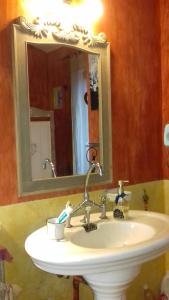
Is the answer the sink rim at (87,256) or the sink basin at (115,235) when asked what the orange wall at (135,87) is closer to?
the sink basin at (115,235)

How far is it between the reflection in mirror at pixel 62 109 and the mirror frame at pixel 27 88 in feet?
0.08

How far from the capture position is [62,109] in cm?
164

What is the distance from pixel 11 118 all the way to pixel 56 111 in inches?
9.5

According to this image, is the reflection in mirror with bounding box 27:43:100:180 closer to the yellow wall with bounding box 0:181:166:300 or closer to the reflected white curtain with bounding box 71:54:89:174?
the reflected white curtain with bounding box 71:54:89:174

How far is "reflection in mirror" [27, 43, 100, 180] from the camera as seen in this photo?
153cm

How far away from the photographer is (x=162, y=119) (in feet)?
6.91

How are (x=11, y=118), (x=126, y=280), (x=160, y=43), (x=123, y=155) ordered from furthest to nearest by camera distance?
(x=160, y=43), (x=123, y=155), (x=11, y=118), (x=126, y=280)

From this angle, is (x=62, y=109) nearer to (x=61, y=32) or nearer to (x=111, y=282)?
(x=61, y=32)

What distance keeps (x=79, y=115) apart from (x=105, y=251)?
2.53 ft

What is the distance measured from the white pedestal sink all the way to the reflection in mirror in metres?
0.30

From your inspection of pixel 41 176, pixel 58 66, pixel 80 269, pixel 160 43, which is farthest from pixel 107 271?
pixel 160 43

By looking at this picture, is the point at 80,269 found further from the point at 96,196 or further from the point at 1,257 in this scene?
the point at 96,196

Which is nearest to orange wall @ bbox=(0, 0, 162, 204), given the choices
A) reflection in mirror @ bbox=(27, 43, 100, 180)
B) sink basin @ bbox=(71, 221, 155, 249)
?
reflection in mirror @ bbox=(27, 43, 100, 180)

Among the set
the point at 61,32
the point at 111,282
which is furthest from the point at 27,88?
the point at 111,282
